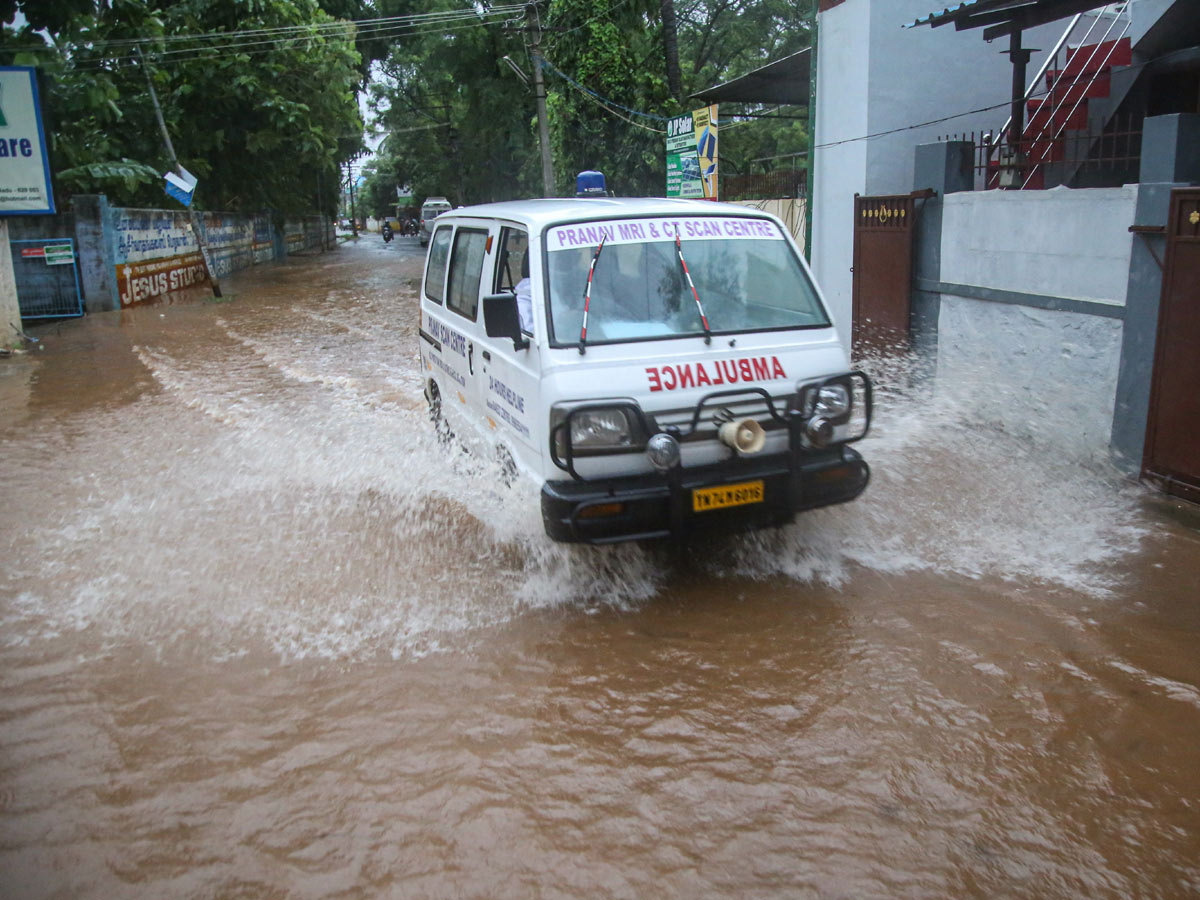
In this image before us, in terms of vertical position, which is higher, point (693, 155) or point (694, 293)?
point (693, 155)

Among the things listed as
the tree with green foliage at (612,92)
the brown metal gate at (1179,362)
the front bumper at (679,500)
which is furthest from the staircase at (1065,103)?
the tree with green foliage at (612,92)

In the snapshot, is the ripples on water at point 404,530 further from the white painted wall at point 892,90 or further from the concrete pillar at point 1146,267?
the white painted wall at point 892,90

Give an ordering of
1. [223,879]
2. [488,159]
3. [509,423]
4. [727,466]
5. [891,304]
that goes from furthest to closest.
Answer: [488,159]
[891,304]
[509,423]
[727,466]
[223,879]

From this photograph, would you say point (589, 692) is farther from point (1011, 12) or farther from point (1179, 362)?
point (1011, 12)

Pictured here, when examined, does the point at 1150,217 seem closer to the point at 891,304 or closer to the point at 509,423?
the point at 891,304

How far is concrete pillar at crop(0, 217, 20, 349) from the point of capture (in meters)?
14.5

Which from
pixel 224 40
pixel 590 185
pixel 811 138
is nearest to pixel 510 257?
pixel 590 185

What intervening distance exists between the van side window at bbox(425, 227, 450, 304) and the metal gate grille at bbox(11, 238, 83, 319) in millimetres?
14031

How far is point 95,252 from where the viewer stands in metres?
Result: 19.2

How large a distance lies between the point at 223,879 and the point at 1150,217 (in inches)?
261

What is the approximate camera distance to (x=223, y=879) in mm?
3141

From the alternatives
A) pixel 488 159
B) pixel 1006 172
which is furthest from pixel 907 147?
pixel 488 159

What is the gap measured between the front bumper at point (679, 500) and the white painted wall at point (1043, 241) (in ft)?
11.3

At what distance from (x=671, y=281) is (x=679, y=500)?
1.29 meters
